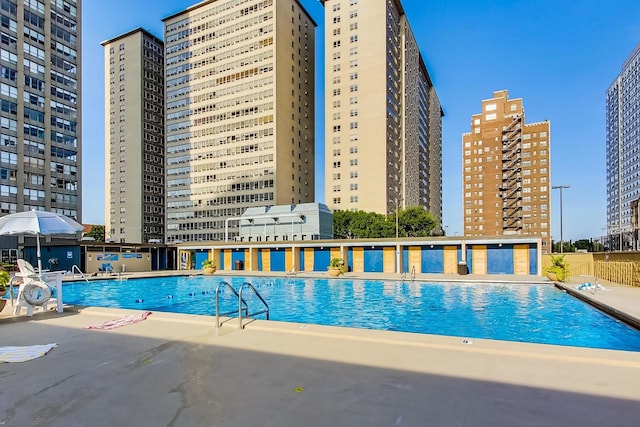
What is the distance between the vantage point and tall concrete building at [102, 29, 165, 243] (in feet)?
313

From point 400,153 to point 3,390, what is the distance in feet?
280

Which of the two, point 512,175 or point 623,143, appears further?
point 623,143

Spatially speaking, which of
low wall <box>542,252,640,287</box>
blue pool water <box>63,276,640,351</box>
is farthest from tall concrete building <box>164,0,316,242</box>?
low wall <box>542,252,640,287</box>

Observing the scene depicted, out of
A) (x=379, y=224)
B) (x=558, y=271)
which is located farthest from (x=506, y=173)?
(x=558, y=271)

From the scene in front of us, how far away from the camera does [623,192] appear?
119m

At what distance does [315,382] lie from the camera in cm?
425

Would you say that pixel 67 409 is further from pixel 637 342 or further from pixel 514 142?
pixel 514 142

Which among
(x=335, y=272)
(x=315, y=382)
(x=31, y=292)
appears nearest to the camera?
(x=315, y=382)

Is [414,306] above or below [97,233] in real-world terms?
below

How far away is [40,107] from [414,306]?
70734 millimetres

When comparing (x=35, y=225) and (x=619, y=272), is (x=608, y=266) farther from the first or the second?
(x=35, y=225)

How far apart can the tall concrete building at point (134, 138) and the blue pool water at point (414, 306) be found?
7861cm

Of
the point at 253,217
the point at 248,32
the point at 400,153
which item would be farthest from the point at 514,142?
the point at 253,217

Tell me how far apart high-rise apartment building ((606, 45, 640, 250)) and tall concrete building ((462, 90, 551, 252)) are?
26.3 meters
